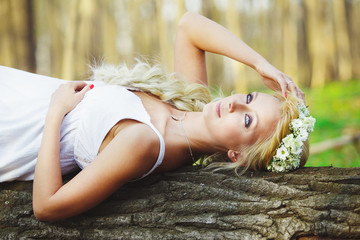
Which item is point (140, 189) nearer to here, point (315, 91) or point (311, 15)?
point (315, 91)

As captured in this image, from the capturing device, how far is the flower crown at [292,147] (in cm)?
225

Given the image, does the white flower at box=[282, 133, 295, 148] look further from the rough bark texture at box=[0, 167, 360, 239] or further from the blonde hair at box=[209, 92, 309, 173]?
the rough bark texture at box=[0, 167, 360, 239]

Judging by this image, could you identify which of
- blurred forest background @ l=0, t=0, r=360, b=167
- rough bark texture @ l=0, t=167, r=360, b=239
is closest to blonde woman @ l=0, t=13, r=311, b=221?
rough bark texture @ l=0, t=167, r=360, b=239

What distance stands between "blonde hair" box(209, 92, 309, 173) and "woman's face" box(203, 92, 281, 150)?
0.12ft

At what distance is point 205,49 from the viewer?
3025 mm

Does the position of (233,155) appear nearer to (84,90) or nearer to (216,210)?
(216,210)

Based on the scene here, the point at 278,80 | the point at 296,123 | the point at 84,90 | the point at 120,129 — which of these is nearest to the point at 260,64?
the point at 278,80

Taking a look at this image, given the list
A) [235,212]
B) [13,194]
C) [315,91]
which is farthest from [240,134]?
[315,91]

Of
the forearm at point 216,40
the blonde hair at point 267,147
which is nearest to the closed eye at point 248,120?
the blonde hair at point 267,147

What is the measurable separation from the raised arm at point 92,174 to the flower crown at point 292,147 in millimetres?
783

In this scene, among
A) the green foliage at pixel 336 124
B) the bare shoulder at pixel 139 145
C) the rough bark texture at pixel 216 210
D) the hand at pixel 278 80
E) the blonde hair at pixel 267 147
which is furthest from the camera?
the green foliage at pixel 336 124

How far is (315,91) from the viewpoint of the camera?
14.1 m

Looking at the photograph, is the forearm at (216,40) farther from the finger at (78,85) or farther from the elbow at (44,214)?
the elbow at (44,214)

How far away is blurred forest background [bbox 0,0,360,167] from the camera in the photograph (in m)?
9.73
